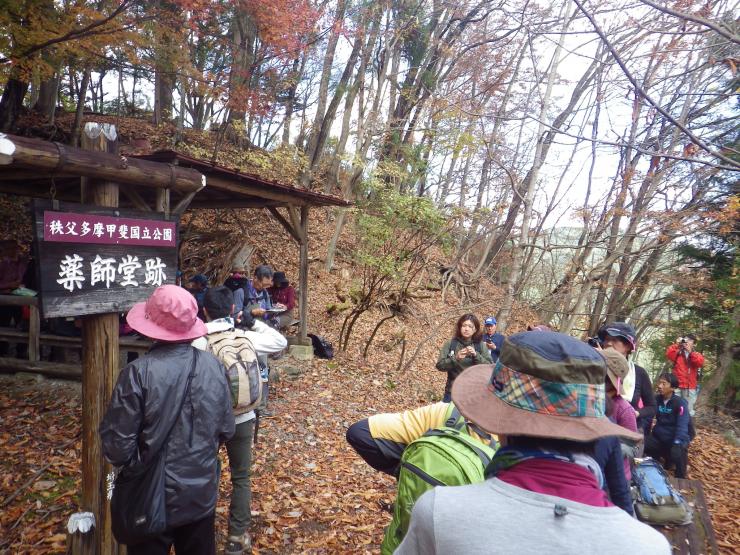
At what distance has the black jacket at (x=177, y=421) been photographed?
2156 mm

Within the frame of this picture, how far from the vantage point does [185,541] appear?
2.45 metres

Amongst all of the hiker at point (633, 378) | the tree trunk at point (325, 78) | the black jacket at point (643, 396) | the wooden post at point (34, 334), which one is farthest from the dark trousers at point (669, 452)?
the tree trunk at point (325, 78)

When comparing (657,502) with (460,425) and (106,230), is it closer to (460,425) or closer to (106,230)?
(460,425)

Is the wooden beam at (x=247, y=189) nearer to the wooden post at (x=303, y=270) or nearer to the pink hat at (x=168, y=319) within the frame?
the wooden post at (x=303, y=270)

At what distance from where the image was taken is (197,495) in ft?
7.56

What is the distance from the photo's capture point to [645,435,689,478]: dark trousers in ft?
17.1

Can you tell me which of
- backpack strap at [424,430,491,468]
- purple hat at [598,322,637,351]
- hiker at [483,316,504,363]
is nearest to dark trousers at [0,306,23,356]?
hiker at [483,316,504,363]

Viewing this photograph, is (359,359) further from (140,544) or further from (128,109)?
(128,109)

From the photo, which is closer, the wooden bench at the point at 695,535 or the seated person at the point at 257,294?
the wooden bench at the point at 695,535

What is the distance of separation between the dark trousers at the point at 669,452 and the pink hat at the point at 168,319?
5.78m

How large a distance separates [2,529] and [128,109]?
65.9 feet

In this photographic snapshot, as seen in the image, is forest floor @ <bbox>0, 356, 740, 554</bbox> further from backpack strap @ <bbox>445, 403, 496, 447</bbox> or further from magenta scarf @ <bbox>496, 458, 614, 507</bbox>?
magenta scarf @ <bbox>496, 458, 614, 507</bbox>

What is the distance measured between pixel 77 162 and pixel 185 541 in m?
2.49

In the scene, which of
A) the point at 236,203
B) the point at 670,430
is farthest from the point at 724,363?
the point at 236,203
